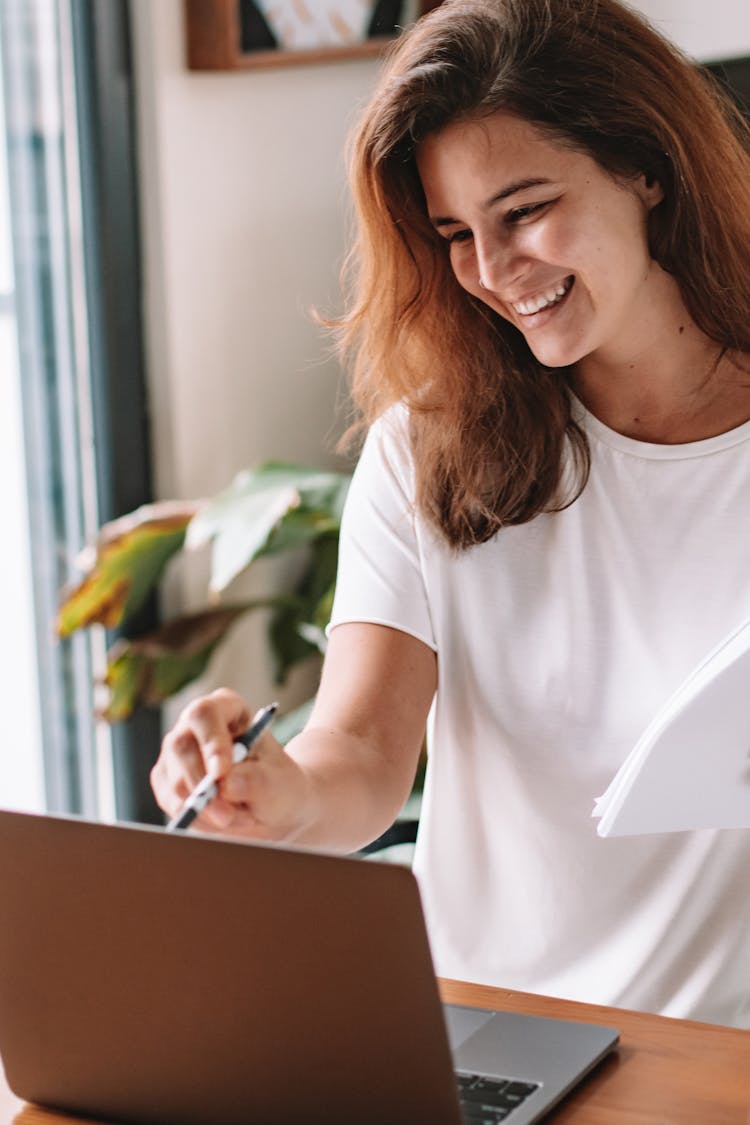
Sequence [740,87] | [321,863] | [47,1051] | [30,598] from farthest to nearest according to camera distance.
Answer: [30,598] < [740,87] < [47,1051] < [321,863]

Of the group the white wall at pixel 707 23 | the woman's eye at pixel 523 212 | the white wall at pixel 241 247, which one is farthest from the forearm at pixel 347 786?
the white wall at pixel 707 23

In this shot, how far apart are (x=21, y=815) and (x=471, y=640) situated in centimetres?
65

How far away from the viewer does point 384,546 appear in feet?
4.59

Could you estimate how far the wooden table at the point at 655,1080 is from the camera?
0.86 metres

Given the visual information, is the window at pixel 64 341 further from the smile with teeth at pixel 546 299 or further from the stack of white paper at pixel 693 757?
the stack of white paper at pixel 693 757

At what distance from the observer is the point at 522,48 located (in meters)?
1.23

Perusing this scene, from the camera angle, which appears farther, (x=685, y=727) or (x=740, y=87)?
(x=740, y=87)

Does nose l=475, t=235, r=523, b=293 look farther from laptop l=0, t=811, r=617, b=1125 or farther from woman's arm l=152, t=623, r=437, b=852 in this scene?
laptop l=0, t=811, r=617, b=1125

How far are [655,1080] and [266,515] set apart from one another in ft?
4.79

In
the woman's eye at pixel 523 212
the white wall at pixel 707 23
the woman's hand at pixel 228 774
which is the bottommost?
the woman's hand at pixel 228 774

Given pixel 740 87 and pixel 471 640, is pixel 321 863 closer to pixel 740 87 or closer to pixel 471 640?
pixel 471 640

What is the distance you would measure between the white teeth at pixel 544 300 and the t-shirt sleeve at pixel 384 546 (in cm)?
21

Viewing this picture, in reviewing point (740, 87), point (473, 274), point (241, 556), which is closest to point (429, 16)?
point (473, 274)

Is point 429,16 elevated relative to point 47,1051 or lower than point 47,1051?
elevated
